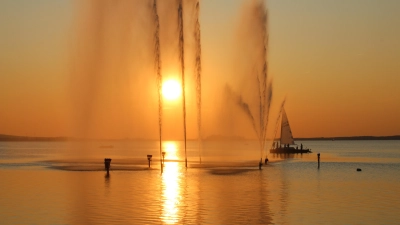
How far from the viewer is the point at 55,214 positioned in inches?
1043

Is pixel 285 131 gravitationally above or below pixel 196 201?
above

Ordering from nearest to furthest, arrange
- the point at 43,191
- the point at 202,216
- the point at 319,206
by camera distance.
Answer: the point at 202,216 → the point at 319,206 → the point at 43,191

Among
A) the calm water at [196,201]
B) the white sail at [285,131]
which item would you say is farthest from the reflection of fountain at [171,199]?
the white sail at [285,131]

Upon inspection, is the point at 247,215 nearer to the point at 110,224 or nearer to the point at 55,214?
the point at 110,224

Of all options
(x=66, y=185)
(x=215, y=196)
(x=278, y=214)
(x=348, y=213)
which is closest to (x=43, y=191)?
(x=66, y=185)

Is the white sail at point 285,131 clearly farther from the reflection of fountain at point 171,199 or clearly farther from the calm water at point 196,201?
the reflection of fountain at point 171,199

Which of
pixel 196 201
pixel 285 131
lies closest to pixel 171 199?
pixel 196 201

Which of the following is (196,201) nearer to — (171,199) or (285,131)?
(171,199)

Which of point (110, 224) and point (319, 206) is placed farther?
point (319, 206)

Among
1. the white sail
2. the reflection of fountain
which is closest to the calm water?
the reflection of fountain

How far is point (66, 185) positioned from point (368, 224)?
84.2ft

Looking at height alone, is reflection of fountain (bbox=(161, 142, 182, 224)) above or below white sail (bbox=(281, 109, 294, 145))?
below

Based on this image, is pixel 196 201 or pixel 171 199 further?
pixel 171 199

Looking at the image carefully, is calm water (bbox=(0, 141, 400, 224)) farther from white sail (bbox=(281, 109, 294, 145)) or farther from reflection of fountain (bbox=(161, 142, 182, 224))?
white sail (bbox=(281, 109, 294, 145))
